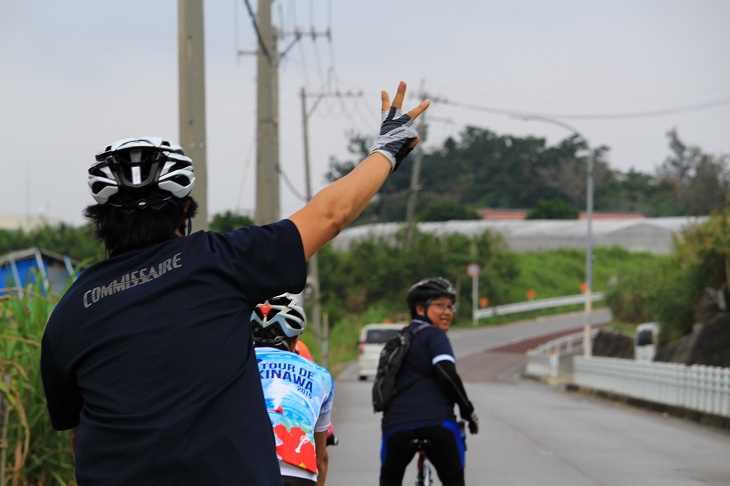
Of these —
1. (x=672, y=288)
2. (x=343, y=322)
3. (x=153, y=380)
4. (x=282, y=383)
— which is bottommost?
(x=343, y=322)

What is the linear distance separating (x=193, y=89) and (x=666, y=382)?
1672cm

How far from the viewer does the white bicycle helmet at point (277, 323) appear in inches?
206

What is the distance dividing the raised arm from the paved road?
8985 millimetres

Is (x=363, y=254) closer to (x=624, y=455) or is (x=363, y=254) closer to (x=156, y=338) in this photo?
(x=624, y=455)

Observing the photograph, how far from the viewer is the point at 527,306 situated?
66.1 meters

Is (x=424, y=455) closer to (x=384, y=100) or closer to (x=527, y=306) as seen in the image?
(x=384, y=100)

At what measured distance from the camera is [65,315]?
3.16 metres

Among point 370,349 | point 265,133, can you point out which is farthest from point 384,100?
point 370,349

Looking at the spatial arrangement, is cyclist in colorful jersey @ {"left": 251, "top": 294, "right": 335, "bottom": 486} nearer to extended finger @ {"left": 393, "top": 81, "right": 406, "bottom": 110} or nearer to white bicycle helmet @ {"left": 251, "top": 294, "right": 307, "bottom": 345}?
white bicycle helmet @ {"left": 251, "top": 294, "right": 307, "bottom": 345}

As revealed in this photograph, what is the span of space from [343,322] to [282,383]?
49688mm

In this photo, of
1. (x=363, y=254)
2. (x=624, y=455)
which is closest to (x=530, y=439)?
(x=624, y=455)

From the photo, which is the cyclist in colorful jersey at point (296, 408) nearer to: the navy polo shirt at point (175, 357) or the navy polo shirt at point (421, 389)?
the navy polo shirt at point (175, 357)

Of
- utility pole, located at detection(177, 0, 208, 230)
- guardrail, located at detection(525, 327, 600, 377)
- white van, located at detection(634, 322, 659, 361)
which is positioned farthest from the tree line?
utility pole, located at detection(177, 0, 208, 230)

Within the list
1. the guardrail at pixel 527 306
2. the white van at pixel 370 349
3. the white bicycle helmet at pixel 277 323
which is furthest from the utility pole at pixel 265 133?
the guardrail at pixel 527 306
